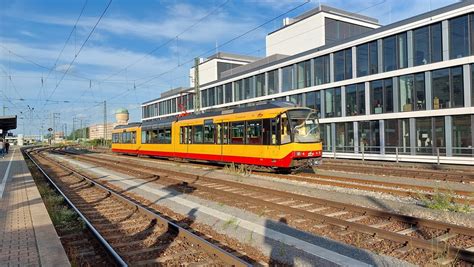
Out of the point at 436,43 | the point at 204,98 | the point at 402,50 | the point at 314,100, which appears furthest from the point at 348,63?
the point at 204,98

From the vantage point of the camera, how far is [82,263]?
556 cm

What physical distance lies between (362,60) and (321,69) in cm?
430

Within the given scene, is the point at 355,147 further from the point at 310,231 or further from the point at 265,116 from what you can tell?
the point at 310,231

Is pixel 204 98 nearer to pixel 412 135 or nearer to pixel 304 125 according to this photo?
pixel 412 135

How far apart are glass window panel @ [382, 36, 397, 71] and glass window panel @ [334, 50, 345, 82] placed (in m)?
3.84

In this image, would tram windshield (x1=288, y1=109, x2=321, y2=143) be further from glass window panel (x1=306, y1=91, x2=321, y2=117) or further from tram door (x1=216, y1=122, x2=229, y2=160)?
glass window panel (x1=306, y1=91, x2=321, y2=117)

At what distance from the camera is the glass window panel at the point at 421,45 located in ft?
79.7

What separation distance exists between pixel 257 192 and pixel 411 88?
1808 centimetres

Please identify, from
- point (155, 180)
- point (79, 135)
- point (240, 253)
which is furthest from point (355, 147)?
point (79, 135)

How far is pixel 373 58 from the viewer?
27891mm

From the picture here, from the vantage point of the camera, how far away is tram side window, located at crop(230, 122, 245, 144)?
698 inches

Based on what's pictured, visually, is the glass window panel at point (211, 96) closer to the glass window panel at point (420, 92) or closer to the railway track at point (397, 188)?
the glass window panel at point (420, 92)

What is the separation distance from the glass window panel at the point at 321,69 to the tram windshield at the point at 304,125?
16.4 metres

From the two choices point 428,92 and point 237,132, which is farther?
point 428,92
